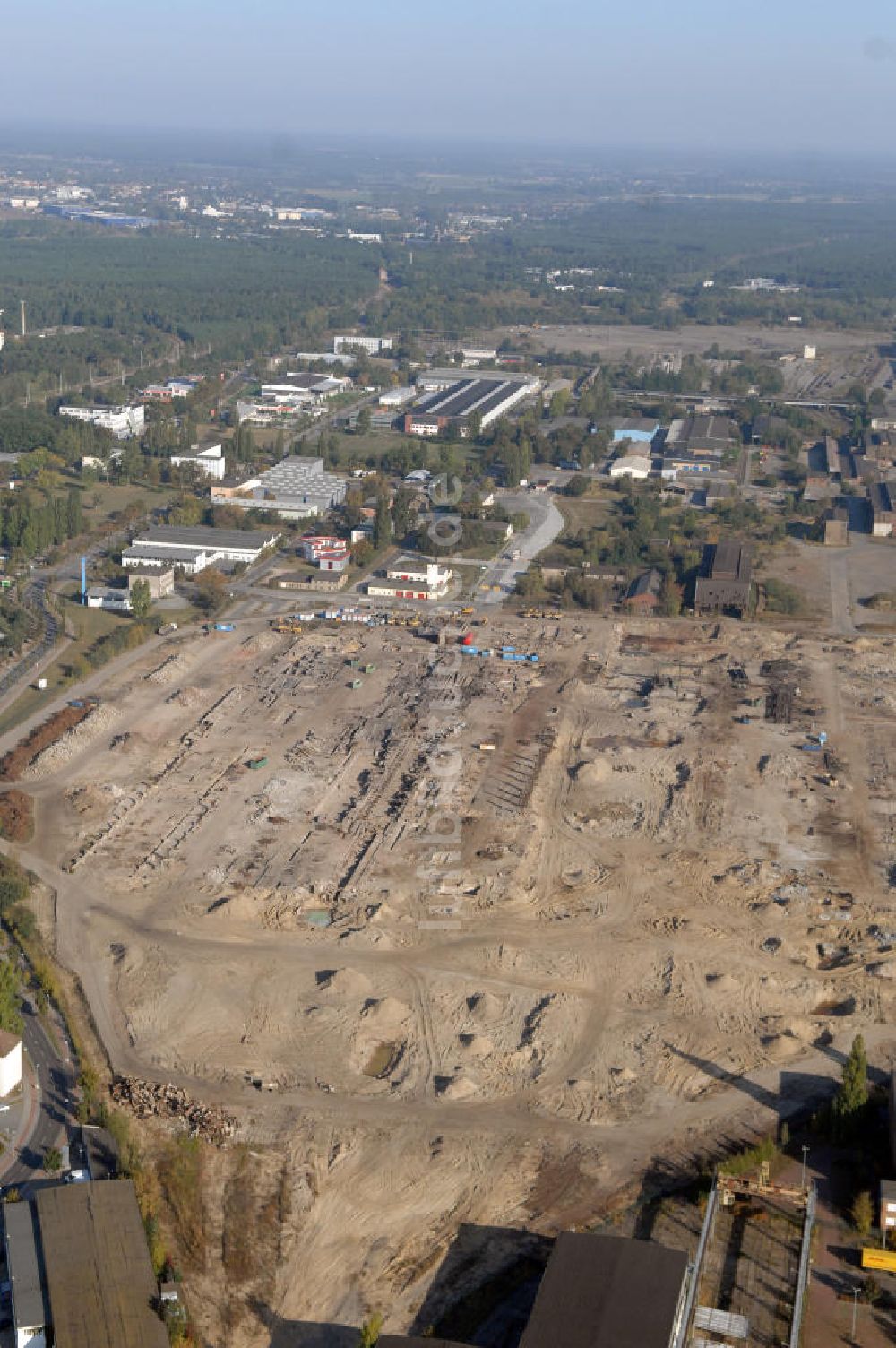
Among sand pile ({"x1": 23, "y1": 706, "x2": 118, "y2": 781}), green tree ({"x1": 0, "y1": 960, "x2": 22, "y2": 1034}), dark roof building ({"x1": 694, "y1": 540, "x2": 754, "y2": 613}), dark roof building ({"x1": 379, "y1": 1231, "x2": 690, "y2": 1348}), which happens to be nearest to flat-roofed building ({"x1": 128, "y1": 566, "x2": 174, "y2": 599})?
sand pile ({"x1": 23, "y1": 706, "x2": 118, "y2": 781})

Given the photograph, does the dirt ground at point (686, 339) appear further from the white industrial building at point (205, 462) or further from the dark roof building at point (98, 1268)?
the dark roof building at point (98, 1268)

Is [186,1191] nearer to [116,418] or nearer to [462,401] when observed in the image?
[116,418]

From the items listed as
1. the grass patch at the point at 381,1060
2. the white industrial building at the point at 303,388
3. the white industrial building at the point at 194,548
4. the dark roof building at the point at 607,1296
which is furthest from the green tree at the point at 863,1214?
the white industrial building at the point at 303,388

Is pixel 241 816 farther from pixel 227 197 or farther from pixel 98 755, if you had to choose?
pixel 227 197

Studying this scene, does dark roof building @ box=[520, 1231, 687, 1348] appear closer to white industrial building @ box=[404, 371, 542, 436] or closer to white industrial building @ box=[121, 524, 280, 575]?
white industrial building @ box=[121, 524, 280, 575]

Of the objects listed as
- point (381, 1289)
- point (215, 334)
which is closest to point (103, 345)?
point (215, 334)
